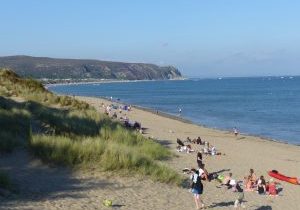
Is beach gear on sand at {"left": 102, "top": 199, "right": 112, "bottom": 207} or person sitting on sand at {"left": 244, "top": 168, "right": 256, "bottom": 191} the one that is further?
person sitting on sand at {"left": 244, "top": 168, "right": 256, "bottom": 191}

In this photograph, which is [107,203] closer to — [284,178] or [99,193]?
[99,193]

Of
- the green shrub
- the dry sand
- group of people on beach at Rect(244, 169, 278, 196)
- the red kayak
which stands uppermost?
the green shrub

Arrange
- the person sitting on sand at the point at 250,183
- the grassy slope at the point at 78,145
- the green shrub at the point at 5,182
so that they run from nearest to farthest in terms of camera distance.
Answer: the green shrub at the point at 5,182, the grassy slope at the point at 78,145, the person sitting on sand at the point at 250,183

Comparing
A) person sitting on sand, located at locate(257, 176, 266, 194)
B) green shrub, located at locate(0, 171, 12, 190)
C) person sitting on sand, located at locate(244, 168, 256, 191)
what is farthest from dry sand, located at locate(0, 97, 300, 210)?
person sitting on sand, located at locate(244, 168, 256, 191)

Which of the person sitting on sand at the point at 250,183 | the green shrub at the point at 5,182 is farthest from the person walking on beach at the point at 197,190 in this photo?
the person sitting on sand at the point at 250,183

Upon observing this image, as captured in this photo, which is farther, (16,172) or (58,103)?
(58,103)

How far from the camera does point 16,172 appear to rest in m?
11.9

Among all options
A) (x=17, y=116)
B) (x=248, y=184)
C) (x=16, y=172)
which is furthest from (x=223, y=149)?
(x=16, y=172)

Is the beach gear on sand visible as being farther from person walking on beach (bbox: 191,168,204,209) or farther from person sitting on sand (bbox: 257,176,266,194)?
person sitting on sand (bbox: 257,176,266,194)

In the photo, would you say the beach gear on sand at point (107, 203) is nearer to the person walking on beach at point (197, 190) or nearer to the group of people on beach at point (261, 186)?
the person walking on beach at point (197, 190)

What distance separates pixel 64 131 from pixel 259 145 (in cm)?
1475

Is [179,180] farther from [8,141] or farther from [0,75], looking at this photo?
[0,75]

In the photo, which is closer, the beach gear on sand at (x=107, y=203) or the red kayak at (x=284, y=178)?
the beach gear on sand at (x=107, y=203)

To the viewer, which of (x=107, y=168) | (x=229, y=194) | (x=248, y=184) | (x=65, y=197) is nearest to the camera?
(x=65, y=197)
